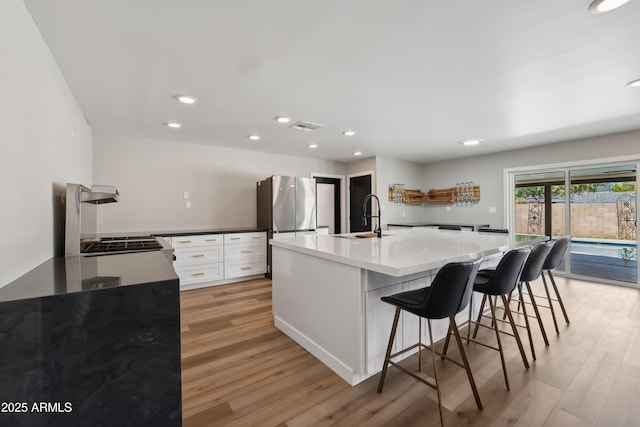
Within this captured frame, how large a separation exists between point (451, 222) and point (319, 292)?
4.94 m

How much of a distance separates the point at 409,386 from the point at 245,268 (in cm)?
318

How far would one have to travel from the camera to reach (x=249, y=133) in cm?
394

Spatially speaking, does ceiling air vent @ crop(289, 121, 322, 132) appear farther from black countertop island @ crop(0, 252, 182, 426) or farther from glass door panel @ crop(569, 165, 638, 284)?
glass door panel @ crop(569, 165, 638, 284)

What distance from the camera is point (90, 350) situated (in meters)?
0.98

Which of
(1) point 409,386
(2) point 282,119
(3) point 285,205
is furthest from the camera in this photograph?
(3) point 285,205

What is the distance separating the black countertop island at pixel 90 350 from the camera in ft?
2.90

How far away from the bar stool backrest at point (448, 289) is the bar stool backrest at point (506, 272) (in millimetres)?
433

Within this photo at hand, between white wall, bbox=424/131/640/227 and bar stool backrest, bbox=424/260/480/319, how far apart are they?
14.4ft

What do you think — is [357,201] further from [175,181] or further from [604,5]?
[604,5]

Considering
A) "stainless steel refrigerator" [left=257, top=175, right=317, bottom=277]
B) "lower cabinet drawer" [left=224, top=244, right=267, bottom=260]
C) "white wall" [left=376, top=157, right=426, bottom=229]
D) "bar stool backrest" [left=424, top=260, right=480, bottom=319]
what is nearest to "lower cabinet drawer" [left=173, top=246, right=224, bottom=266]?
"lower cabinet drawer" [left=224, top=244, right=267, bottom=260]

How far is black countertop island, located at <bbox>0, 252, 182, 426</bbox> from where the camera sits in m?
0.89

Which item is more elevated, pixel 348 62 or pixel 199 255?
pixel 348 62

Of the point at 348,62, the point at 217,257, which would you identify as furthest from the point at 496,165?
the point at 217,257

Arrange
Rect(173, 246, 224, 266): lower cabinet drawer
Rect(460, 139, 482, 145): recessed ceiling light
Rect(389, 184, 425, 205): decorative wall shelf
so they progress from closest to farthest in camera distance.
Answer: Rect(173, 246, 224, 266): lower cabinet drawer, Rect(460, 139, 482, 145): recessed ceiling light, Rect(389, 184, 425, 205): decorative wall shelf
